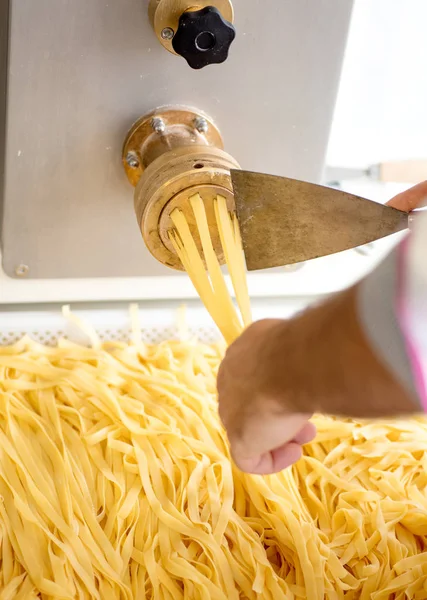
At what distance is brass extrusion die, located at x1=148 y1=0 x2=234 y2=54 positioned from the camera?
830 mm

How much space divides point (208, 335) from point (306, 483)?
312 millimetres

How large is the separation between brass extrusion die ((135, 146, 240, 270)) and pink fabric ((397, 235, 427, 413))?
417 millimetres

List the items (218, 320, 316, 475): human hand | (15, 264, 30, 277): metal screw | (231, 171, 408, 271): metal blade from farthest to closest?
(15, 264, 30, 277): metal screw < (231, 171, 408, 271): metal blade < (218, 320, 316, 475): human hand

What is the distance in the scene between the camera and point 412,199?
2.59ft

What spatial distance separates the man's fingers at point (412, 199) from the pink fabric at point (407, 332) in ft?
1.15

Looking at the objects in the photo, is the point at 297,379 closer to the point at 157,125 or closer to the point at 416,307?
the point at 416,307

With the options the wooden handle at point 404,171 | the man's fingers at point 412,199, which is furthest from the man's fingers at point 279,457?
the wooden handle at point 404,171

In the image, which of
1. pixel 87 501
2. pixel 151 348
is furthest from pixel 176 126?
pixel 87 501

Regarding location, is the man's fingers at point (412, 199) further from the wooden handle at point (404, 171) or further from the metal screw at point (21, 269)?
the metal screw at point (21, 269)

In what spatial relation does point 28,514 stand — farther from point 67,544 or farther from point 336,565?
point 336,565

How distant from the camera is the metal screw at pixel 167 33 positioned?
85cm

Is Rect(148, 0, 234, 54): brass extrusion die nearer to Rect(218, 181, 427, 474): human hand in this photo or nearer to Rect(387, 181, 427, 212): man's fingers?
Rect(387, 181, 427, 212): man's fingers

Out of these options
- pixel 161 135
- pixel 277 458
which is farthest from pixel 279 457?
pixel 161 135

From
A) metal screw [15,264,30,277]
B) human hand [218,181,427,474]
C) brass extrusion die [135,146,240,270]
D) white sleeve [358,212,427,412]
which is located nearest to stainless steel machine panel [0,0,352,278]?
metal screw [15,264,30,277]
